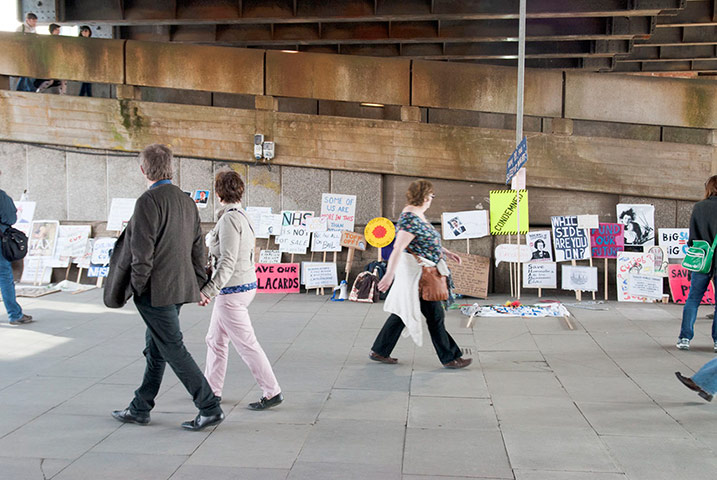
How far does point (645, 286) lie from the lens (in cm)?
984

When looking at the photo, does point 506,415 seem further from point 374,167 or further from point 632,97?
point 632,97

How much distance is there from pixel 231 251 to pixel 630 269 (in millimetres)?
7247

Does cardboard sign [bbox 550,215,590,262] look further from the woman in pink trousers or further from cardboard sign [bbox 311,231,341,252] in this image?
the woman in pink trousers

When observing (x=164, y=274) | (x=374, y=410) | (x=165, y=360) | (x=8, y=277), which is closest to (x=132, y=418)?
(x=165, y=360)

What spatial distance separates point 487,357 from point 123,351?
3743 millimetres

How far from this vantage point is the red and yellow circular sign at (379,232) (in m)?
10.3

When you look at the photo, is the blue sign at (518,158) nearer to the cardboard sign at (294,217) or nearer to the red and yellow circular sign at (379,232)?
the red and yellow circular sign at (379,232)

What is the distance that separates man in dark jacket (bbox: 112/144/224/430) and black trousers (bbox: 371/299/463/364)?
2.12 metres

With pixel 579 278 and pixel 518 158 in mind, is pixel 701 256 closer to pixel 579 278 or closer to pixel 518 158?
pixel 518 158

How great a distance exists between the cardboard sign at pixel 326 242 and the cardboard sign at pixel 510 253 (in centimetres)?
252

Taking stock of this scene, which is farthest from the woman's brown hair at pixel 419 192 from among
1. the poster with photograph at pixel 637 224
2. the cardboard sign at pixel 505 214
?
the poster with photograph at pixel 637 224

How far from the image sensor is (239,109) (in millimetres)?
10672

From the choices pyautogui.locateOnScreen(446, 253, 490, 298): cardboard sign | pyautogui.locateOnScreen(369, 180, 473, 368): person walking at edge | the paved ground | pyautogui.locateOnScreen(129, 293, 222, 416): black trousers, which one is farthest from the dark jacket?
pyautogui.locateOnScreen(446, 253, 490, 298): cardboard sign

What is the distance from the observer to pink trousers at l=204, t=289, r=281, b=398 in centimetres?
484
